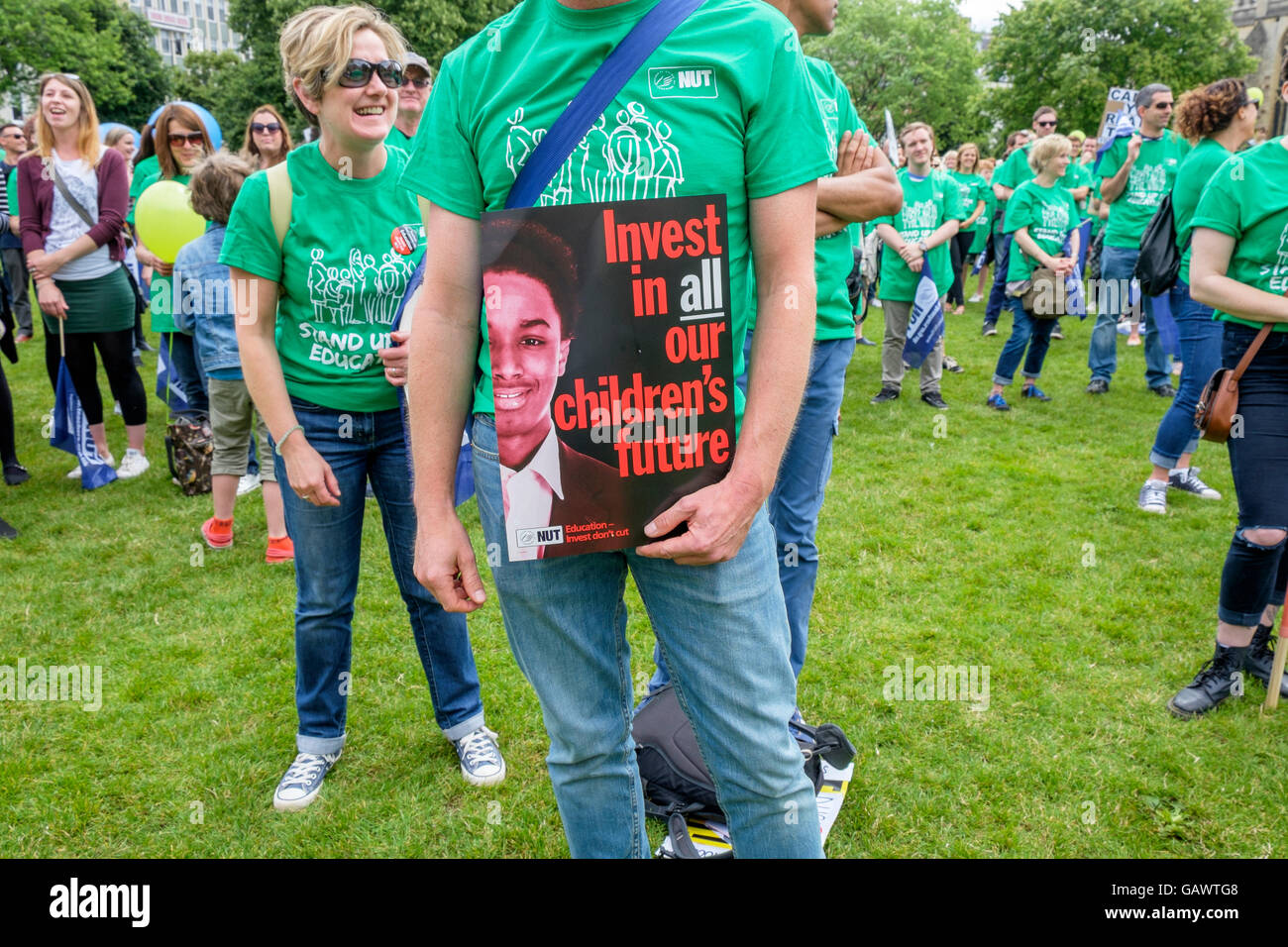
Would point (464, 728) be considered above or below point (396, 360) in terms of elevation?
below

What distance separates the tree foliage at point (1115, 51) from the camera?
35.5 m

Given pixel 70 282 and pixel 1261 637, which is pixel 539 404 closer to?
pixel 1261 637

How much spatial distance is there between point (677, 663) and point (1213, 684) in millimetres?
2976

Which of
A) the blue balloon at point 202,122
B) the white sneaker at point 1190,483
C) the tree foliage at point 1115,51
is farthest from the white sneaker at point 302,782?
the tree foliage at point 1115,51

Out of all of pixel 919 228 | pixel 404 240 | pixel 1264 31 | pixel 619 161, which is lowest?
pixel 919 228

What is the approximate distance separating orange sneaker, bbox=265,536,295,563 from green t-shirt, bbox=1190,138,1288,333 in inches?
188

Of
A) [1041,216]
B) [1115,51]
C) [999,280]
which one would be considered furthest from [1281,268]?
[1115,51]

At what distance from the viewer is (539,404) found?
1.53 meters

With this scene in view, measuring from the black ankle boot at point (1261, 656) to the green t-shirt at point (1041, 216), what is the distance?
17.3ft

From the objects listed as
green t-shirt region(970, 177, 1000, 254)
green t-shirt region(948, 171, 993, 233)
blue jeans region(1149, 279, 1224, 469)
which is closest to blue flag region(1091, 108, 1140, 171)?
green t-shirt region(948, 171, 993, 233)

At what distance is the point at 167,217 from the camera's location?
6.06 meters

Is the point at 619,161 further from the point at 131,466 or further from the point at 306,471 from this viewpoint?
the point at 131,466

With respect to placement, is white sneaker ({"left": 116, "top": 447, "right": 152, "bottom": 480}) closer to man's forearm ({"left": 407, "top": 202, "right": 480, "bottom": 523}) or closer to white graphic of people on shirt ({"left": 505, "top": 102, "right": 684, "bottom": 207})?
man's forearm ({"left": 407, "top": 202, "right": 480, "bottom": 523})

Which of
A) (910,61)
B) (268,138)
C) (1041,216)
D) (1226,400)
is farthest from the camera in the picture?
(910,61)
